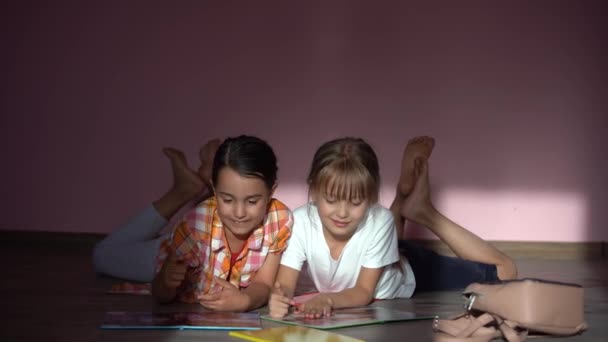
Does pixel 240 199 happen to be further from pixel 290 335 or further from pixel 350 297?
pixel 290 335

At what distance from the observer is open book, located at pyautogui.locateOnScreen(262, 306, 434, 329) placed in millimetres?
2105

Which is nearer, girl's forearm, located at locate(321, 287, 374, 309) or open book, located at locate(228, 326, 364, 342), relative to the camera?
open book, located at locate(228, 326, 364, 342)

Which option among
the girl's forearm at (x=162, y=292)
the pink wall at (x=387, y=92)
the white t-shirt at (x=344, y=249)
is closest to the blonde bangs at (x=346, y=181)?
the white t-shirt at (x=344, y=249)

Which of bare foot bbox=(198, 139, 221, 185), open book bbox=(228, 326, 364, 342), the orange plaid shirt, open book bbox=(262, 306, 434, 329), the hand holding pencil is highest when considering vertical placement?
bare foot bbox=(198, 139, 221, 185)

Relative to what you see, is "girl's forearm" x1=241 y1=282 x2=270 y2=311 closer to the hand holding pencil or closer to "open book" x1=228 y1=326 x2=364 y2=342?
the hand holding pencil

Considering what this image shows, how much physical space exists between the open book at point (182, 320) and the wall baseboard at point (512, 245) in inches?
81.9

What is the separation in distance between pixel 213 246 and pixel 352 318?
498mm

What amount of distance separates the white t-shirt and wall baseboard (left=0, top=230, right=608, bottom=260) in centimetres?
171

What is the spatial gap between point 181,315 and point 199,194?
900 millimetres

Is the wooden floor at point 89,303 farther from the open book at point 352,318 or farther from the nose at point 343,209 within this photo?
the nose at point 343,209

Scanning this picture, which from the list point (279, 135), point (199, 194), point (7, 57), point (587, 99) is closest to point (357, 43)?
point (279, 135)

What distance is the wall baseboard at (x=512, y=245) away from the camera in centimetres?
420

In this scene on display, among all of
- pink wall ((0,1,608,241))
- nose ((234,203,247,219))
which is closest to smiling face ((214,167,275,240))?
nose ((234,203,247,219))

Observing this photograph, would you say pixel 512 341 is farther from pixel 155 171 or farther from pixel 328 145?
pixel 155 171
